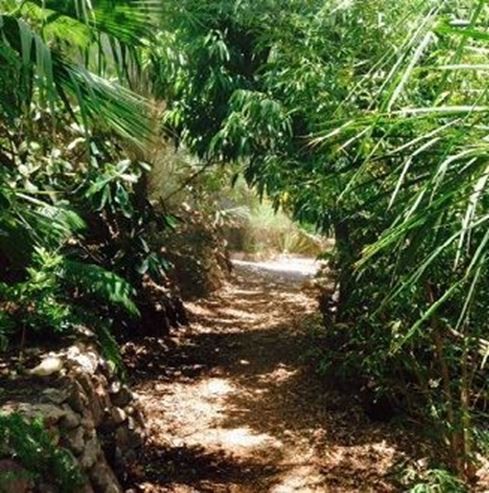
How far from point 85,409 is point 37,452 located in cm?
70

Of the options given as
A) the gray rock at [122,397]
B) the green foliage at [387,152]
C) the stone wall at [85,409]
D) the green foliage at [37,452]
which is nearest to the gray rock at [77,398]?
the stone wall at [85,409]

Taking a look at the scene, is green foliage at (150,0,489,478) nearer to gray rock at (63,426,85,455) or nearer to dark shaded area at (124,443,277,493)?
dark shaded area at (124,443,277,493)

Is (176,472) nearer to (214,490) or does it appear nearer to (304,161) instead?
(214,490)

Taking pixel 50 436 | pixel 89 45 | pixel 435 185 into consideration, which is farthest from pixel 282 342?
pixel 435 185

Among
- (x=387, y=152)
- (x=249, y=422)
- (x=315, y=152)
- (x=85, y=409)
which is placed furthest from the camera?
(x=249, y=422)

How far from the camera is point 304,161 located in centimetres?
465

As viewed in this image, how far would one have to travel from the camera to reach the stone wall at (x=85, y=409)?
2.78 meters

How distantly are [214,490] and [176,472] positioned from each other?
1.05 feet

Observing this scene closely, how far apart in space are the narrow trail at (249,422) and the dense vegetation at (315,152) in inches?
17.4

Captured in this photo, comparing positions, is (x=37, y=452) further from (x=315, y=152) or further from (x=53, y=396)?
(x=315, y=152)

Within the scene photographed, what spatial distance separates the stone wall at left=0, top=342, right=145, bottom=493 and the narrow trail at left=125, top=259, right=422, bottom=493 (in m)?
0.25

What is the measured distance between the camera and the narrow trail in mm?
3613

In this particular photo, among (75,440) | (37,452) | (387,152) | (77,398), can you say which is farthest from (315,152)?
(37,452)

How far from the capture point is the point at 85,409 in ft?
10.1
